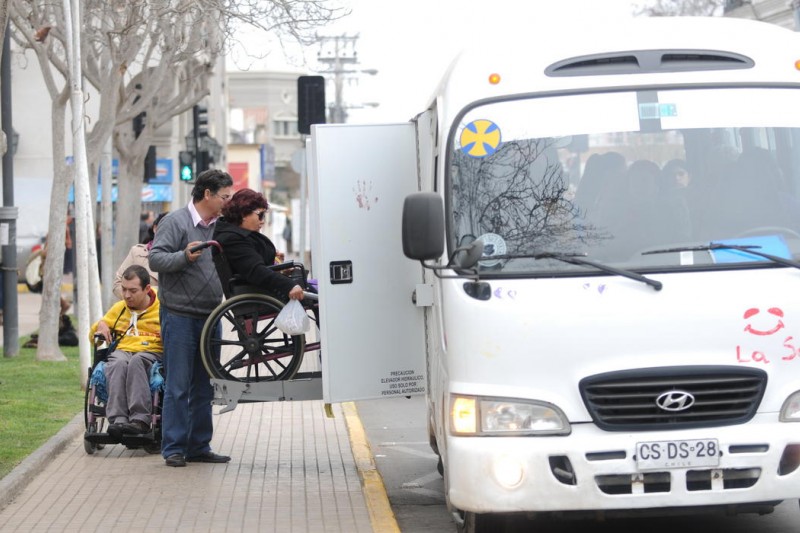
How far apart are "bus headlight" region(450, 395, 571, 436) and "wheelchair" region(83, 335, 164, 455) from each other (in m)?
4.13

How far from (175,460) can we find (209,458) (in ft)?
1.15

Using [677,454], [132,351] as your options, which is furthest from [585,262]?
[132,351]

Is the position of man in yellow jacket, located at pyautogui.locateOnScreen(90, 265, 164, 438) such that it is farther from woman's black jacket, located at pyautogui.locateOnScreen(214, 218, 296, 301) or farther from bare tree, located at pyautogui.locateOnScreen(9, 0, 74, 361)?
bare tree, located at pyautogui.locateOnScreen(9, 0, 74, 361)

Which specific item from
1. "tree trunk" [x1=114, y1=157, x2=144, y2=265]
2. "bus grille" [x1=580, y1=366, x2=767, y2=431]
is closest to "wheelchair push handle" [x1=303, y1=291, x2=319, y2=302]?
"bus grille" [x1=580, y1=366, x2=767, y2=431]

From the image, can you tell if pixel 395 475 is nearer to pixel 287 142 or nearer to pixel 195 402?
pixel 195 402

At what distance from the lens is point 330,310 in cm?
796

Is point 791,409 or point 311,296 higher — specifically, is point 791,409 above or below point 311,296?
below

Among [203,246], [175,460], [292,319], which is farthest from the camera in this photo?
[175,460]

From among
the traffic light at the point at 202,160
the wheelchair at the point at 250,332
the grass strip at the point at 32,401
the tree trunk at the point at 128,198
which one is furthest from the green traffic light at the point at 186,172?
the wheelchair at the point at 250,332

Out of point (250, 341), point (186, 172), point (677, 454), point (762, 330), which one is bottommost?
point (677, 454)

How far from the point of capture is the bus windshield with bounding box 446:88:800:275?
6.29 m

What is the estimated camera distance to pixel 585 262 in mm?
6102

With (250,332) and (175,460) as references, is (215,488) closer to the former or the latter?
(175,460)

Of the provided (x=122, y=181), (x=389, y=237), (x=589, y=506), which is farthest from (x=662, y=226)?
(x=122, y=181)
